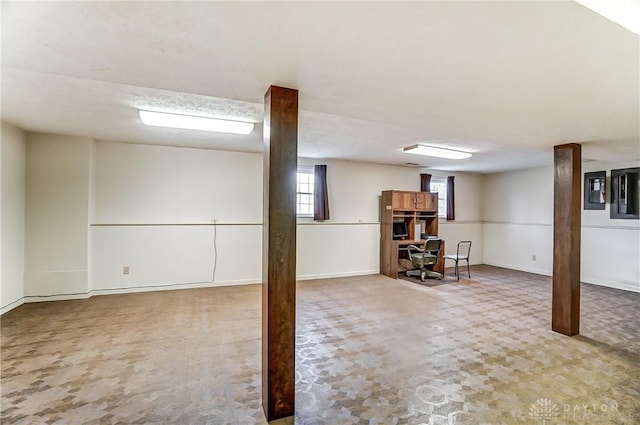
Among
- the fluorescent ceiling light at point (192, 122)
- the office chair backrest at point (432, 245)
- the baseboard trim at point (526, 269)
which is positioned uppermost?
the fluorescent ceiling light at point (192, 122)

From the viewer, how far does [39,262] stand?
13.7 feet

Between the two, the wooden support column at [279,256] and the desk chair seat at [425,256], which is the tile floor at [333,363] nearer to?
the wooden support column at [279,256]

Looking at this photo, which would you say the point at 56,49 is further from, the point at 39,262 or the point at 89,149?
the point at 39,262

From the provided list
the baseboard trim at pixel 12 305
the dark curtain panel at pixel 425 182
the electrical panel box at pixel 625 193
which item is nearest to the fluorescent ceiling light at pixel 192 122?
the baseboard trim at pixel 12 305

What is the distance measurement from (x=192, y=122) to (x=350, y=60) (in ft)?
7.91

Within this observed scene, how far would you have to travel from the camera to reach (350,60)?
1.65m

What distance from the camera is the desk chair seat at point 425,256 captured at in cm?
588

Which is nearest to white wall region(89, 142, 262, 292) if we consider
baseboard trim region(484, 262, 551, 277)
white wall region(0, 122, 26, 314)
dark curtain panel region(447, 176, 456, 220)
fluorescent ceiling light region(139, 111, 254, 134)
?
white wall region(0, 122, 26, 314)

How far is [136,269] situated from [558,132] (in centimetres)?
588

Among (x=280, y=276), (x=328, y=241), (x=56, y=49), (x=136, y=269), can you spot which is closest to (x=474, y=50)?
(x=280, y=276)

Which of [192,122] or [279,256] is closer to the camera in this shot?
[279,256]

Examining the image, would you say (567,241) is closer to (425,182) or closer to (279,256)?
(279,256)

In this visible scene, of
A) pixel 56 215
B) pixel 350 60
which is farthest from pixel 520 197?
pixel 56 215

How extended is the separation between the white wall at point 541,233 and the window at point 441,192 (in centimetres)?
127
